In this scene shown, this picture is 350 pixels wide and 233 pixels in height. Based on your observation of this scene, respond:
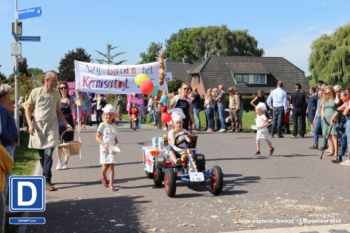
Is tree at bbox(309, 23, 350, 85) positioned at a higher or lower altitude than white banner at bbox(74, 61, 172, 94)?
higher

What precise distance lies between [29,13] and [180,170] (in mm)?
9078

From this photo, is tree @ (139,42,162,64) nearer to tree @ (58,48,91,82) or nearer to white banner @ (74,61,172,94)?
tree @ (58,48,91,82)

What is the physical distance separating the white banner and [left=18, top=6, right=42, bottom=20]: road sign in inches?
88.4

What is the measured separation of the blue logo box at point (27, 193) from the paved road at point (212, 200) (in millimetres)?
1073

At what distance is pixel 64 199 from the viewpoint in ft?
27.7

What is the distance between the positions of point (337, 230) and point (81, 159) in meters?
8.92

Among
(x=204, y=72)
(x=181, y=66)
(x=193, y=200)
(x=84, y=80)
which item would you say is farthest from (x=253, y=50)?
(x=193, y=200)

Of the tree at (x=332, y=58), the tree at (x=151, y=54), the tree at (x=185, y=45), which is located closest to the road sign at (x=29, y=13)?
the tree at (x=332, y=58)

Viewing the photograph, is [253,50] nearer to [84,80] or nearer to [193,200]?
[84,80]

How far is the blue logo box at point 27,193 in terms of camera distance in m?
5.29

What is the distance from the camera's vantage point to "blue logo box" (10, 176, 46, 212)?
5.29 meters

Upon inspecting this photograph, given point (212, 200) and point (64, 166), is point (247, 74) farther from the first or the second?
point (212, 200)

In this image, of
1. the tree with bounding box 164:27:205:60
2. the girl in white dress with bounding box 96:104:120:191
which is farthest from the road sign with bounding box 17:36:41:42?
the tree with bounding box 164:27:205:60

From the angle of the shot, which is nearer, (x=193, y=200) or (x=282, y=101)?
(x=193, y=200)
